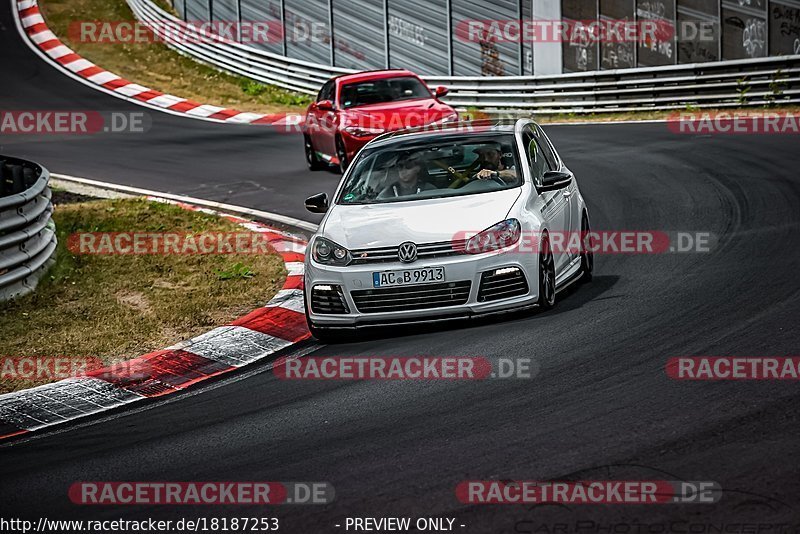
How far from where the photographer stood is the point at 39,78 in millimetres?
30797

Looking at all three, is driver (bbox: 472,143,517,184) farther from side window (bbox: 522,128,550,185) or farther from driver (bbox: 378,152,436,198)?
driver (bbox: 378,152,436,198)

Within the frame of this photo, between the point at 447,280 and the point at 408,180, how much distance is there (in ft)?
4.76

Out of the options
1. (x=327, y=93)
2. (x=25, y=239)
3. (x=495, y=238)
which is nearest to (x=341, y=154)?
(x=327, y=93)

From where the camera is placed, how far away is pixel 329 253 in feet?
29.9

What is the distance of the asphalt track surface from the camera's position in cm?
540

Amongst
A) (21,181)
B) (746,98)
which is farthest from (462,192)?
(746,98)

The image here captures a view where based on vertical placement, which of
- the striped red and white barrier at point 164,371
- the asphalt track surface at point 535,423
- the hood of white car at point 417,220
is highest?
the hood of white car at point 417,220

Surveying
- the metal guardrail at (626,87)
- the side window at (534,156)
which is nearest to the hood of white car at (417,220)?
the side window at (534,156)

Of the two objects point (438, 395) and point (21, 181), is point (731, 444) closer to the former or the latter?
point (438, 395)

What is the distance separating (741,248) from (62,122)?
18.7 metres

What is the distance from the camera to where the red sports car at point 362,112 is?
58.6 ft

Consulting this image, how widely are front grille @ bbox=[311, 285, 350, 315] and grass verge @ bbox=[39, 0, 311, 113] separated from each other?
1974 cm

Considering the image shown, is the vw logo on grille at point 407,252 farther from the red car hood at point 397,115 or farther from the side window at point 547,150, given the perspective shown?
the red car hood at point 397,115

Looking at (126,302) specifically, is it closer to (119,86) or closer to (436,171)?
(436,171)
